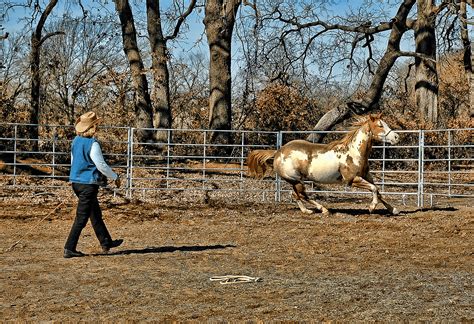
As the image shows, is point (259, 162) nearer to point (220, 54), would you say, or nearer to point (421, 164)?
point (421, 164)

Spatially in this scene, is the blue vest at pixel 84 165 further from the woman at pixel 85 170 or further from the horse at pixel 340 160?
the horse at pixel 340 160

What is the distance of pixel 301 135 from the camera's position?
21594 millimetres

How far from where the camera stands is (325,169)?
13.7m

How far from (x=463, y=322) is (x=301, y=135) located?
16154mm

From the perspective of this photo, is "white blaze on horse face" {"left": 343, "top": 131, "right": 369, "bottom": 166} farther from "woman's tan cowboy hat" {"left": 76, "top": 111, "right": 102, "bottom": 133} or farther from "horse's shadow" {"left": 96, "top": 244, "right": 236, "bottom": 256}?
"woman's tan cowboy hat" {"left": 76, "top": 111, "right": 102, "bottom": 133}

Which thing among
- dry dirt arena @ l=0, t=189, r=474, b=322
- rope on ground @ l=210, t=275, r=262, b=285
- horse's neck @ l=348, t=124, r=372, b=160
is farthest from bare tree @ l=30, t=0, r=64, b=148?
rope on ground @ l=210, t=275, r=262, b=285

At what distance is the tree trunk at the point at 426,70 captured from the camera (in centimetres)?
2219

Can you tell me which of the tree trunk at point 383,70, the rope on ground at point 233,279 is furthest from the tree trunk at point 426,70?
the rope on ground at point 233,279

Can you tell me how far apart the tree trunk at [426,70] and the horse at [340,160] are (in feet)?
28.9

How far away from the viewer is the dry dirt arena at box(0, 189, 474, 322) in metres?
6.05

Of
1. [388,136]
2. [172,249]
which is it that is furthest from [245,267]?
[388,136]

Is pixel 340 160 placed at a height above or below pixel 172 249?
above

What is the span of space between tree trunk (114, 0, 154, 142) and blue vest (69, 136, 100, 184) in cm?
1135

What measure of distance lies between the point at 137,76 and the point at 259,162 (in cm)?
719
